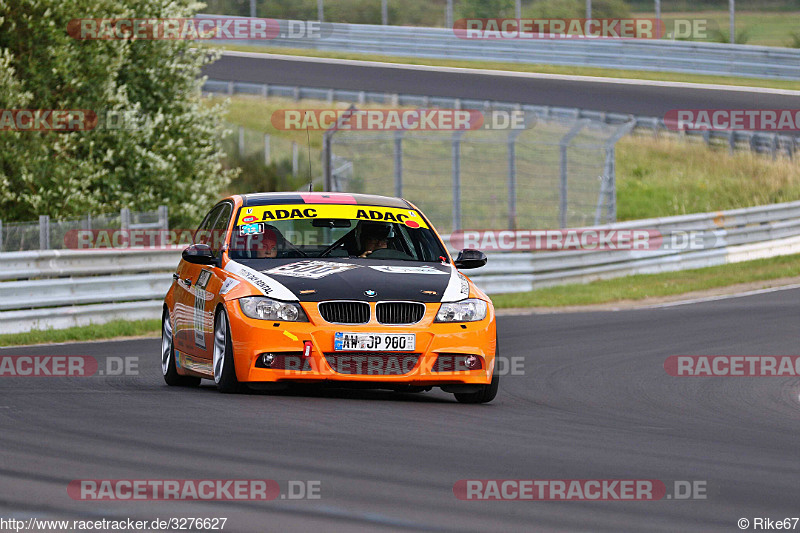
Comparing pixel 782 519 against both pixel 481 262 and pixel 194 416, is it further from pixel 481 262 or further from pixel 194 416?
pixel 481 262

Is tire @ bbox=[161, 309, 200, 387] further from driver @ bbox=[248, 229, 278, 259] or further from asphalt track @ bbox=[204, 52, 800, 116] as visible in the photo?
asphalt track @ bbox=[204, 52, 800, 116]

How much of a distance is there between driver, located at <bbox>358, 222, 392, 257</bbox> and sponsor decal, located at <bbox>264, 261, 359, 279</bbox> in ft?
2.04

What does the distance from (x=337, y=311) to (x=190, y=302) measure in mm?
1935

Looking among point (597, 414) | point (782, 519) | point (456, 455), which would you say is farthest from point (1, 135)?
point (782, 519)

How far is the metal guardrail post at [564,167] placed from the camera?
25.3 metres

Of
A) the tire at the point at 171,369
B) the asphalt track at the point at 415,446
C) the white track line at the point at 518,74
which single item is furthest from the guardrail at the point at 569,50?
the tire at the point at 171,369

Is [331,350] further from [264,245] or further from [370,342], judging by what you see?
[264,245]

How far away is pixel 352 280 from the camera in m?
9.77

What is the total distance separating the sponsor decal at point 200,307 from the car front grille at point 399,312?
1628 millimetres

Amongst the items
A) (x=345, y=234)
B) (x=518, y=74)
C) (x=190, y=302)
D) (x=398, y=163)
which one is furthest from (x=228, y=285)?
(x=518, y=74)

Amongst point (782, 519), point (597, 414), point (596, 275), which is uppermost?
point (782, 519)

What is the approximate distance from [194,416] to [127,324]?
9581mm

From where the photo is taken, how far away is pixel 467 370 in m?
9.81

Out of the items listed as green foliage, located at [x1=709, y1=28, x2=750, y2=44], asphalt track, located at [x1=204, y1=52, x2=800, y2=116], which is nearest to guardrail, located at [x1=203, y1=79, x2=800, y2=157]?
asphalt track, located at [x1=204, y1=52, x2=800, y2=116]
